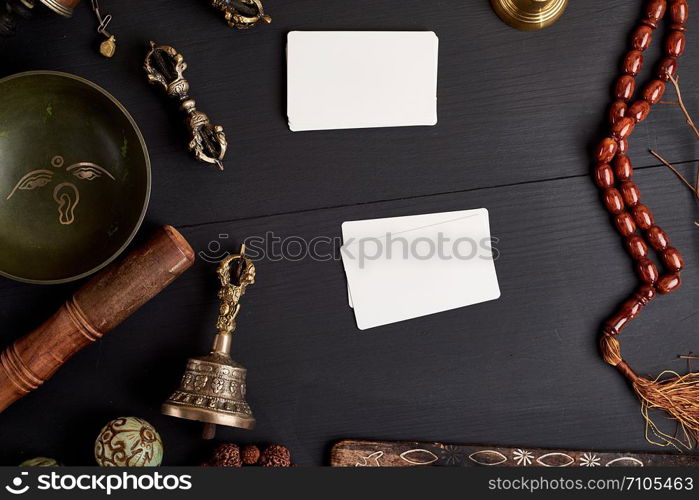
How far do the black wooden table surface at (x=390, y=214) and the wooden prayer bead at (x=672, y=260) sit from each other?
0.04 m

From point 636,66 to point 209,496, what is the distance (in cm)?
120

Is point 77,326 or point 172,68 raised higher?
point 172,68

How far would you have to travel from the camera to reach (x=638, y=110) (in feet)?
4.28

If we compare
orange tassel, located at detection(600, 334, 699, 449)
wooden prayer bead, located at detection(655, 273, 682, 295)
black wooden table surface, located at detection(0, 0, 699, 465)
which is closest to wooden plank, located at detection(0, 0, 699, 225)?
black wooden table surface, located at detection(0, 0, 699, 465)

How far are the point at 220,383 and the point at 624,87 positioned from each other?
0.99m

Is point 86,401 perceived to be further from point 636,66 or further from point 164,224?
point 636,66

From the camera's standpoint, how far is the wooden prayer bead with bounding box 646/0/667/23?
1.31 metres

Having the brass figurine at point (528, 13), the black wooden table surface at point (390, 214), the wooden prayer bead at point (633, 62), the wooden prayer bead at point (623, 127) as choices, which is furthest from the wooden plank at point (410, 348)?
the brass figurine at point (528, 13)

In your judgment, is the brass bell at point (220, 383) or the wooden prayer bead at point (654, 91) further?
the wooden prayer bead at point (654, 91)

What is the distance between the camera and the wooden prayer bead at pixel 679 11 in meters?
1.31

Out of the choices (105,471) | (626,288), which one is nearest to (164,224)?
(105,471)

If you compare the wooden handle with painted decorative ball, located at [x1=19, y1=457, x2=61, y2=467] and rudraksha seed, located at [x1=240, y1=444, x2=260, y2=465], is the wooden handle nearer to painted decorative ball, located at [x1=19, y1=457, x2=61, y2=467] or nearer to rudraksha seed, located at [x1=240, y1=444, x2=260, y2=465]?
painted decorative ball, located at [x1=19, y1=457, x2=61, y2=467]

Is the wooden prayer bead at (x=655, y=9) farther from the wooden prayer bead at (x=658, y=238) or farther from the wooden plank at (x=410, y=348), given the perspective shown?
the wooden prayer bead at (x=658, y=238)

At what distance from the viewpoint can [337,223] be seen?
1292 millimetres
